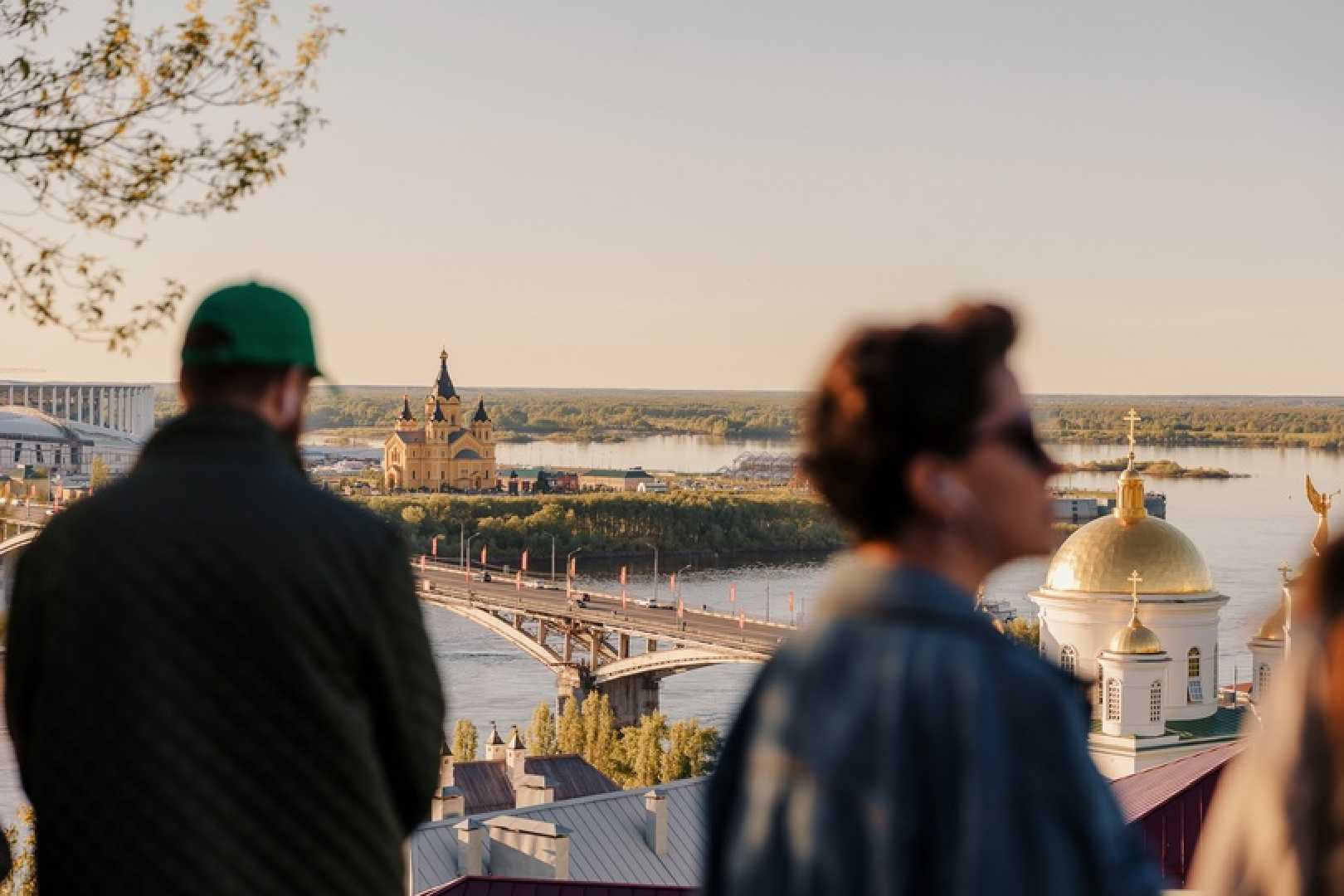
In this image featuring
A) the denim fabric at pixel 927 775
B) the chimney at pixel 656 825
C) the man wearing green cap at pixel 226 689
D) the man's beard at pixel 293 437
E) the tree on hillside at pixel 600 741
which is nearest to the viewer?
the denim fabric at pixel 927 775

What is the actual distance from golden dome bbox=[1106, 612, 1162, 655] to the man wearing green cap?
16.8 m

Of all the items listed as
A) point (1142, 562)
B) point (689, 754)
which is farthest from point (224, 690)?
point (689, 754)

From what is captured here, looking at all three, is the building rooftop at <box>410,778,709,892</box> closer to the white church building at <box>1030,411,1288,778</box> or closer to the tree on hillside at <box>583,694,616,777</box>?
the white church building at <box>1030,411,1288,778</box>

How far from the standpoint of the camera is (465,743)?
24.9m

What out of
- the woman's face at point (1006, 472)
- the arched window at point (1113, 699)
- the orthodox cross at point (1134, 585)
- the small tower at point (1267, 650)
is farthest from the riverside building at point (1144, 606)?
the woman's face at point (1006, 472)

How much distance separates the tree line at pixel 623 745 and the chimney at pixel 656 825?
8551mm

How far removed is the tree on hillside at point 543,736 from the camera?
83.7ft

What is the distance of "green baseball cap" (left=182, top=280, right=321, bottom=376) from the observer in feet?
5.82

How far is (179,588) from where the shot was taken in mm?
1646

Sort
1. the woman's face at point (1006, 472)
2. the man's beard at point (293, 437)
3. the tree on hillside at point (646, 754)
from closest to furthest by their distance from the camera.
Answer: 1. the woman's face at point (1006, 472)
2. the man's beard at point (293, 437)
3. the tree on hillside at point (646, 754)

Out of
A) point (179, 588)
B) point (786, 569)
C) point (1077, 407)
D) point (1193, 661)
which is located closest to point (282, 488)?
point (179, 588)

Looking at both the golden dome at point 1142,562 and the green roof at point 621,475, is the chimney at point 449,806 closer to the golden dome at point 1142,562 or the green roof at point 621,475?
the golden dome at point 1142,562

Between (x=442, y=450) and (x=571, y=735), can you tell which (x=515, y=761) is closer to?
(x=571, y=735)

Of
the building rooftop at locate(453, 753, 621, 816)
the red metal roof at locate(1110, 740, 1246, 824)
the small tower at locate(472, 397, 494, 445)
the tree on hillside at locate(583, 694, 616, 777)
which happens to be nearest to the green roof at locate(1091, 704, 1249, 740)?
the building rooftop at locate(453, 753, 621, 816)
